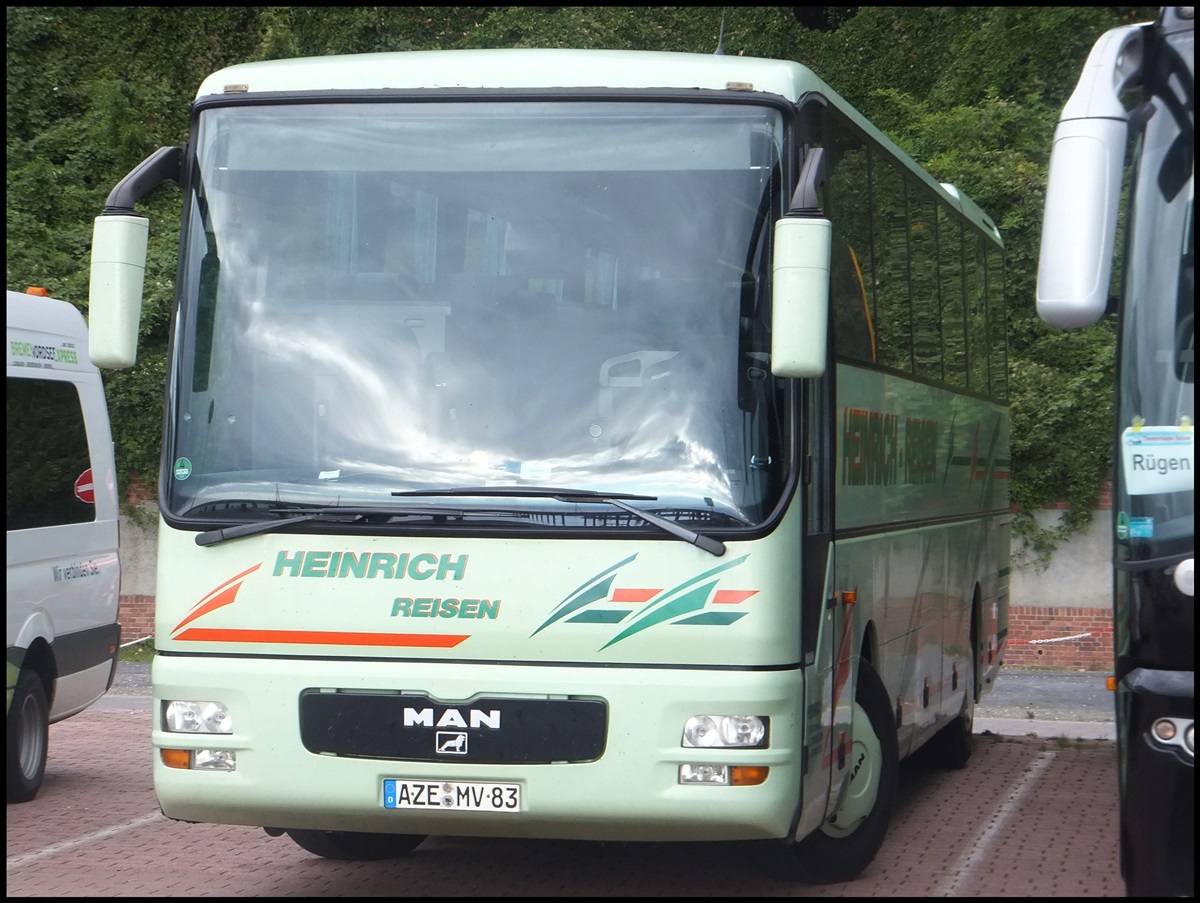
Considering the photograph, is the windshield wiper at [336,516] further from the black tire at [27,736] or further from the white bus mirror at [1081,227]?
the black tire at [27,736]

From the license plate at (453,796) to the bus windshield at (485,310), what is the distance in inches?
40.6

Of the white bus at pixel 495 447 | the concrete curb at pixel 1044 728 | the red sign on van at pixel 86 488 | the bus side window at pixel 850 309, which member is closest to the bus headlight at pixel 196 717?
the white bus at pixel 495 447

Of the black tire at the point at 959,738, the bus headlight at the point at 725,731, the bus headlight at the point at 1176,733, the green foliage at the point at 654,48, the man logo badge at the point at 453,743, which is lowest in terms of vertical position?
the black tire at the point at 959,738

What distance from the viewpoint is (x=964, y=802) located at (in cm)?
1035

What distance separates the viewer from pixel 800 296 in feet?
19.6

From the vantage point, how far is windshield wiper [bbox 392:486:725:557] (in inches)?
242

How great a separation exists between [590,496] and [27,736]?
17.7ft

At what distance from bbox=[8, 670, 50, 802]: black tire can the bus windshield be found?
4027 millimetres

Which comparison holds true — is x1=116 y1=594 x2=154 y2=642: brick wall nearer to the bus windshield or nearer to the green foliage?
the green foliage

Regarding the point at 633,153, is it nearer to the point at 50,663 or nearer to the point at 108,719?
the point at 50,663

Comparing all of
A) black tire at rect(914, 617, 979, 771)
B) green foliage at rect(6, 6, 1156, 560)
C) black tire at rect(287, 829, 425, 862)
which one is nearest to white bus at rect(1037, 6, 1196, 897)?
black tire at rect(287, 829, 425, 862)

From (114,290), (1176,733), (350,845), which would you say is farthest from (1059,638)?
(114,290)

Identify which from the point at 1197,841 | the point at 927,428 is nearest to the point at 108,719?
the point at 927,428

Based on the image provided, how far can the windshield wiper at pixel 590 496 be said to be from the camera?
6156 mm
